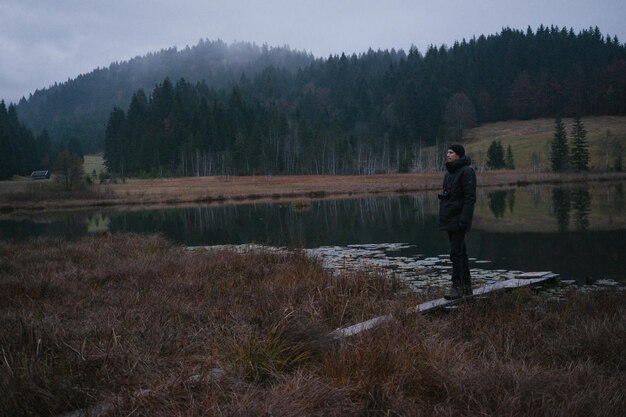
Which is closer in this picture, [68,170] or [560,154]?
[68,170]

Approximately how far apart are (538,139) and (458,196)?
112073 mm

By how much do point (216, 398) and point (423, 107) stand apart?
131 m

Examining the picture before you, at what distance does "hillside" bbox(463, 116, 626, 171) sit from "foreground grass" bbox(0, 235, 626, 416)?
8552 cm

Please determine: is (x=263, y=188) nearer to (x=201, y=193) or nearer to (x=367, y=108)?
(x=201, y=193)

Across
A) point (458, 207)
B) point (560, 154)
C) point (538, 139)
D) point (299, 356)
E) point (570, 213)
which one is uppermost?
point (538, 139)

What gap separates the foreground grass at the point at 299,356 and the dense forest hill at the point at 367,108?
91.3m

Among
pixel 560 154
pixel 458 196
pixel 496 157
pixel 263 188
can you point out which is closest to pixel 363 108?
pixel 496 157

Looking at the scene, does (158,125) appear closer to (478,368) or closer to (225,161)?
(225,161)

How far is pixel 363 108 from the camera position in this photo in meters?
146

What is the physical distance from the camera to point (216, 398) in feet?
12.6

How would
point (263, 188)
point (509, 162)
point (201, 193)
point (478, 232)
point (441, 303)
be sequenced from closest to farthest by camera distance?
point (441, 303) < point (478, 232) < point (201, 193) < point (263, 188) < point (509, 162)

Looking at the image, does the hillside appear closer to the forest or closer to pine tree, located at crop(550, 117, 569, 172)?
pine tree, located at crop(550, 117, 569, 172)

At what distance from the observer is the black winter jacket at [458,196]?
8305 mm

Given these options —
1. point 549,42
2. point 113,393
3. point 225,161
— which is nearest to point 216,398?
point 113,393
